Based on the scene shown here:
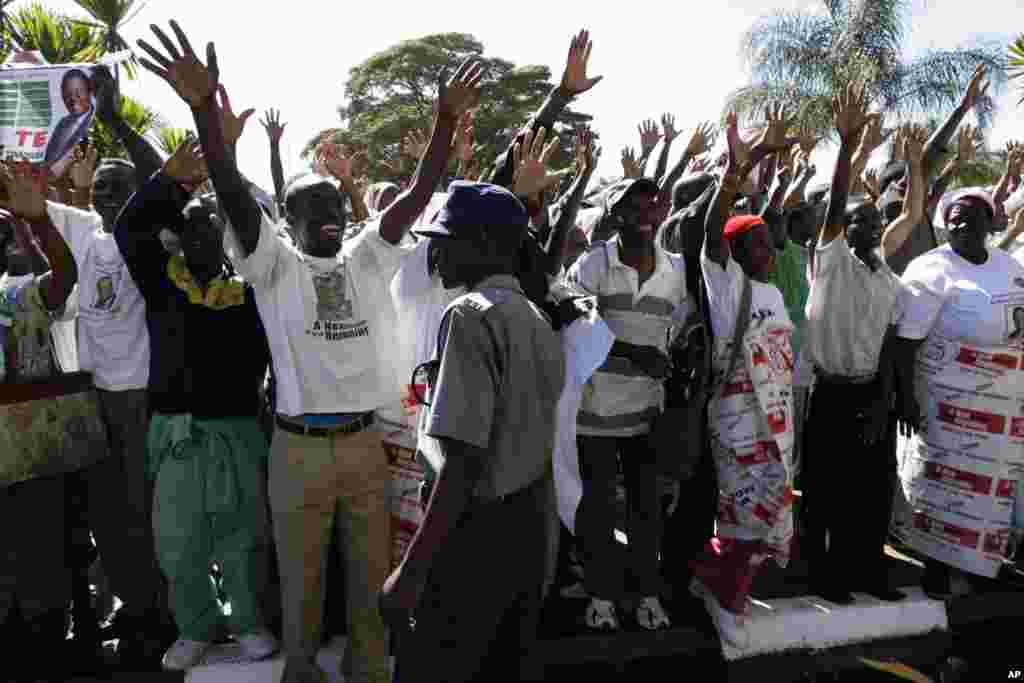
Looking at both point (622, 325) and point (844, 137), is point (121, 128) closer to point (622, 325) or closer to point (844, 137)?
point (622, 325)

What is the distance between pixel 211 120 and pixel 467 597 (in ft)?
5.52

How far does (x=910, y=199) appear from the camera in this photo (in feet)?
15.5

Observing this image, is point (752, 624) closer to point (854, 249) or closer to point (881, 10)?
point (854, 249)

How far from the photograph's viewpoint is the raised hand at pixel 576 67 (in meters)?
4.05

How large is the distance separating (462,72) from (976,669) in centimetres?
350

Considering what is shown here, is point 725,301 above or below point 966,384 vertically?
above

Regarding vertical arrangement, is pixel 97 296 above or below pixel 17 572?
above

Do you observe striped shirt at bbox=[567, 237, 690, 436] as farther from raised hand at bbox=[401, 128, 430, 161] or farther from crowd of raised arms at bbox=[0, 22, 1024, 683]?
raised hand at bbox=[401, 128, 430, 161]

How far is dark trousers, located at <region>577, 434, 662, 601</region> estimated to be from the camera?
161 inches

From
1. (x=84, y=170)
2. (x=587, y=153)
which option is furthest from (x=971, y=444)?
(x=84, y=170)

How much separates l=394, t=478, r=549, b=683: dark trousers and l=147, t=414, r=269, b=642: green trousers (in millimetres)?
1339

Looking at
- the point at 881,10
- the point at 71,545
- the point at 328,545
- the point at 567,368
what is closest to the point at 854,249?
the point at 567,368

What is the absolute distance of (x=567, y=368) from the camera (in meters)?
2.94

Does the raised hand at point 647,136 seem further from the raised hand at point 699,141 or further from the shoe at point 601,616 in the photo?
the shoe at point 601,616
